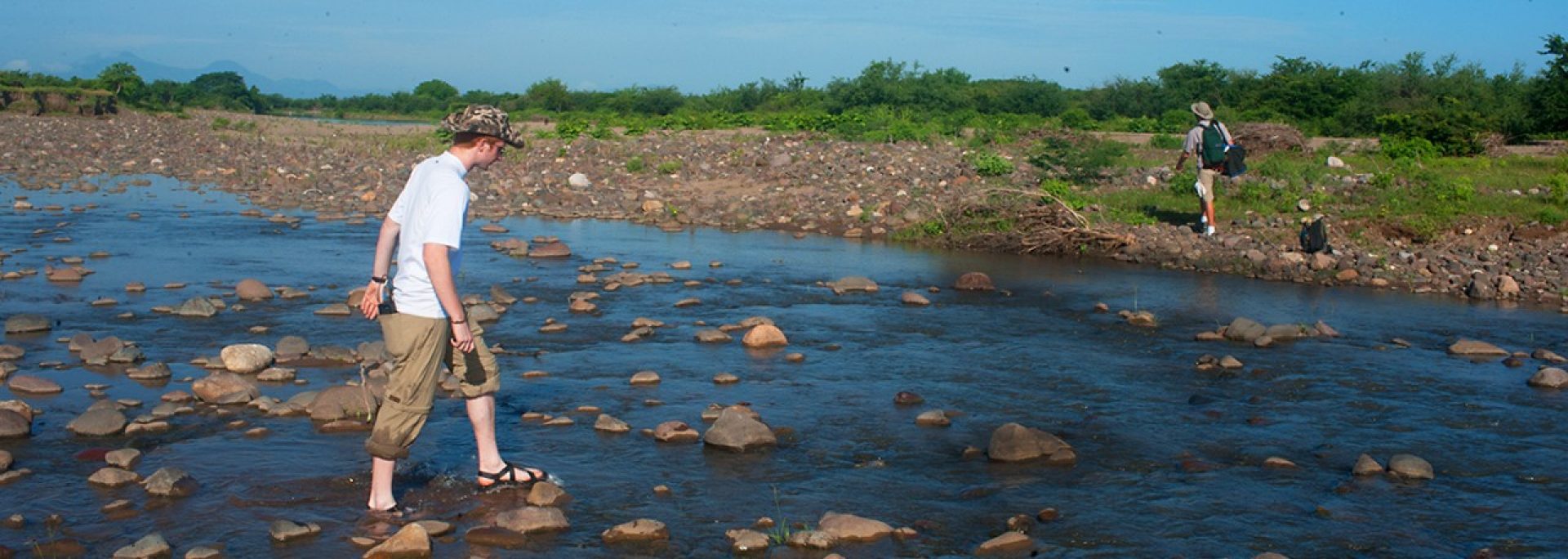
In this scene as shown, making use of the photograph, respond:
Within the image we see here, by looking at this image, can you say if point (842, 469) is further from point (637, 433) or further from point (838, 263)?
point (838, 263)

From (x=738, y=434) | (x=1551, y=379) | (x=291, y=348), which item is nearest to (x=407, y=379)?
(x=738, y=434)

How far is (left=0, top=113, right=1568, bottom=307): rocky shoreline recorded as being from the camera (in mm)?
12742

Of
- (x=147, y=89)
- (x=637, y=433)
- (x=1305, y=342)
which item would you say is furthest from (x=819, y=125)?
(x=147, y=89)

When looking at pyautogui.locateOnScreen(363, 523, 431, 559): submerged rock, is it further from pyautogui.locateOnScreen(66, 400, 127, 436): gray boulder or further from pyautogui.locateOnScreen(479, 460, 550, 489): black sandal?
pyautogui.locateOnScreen(66, 400, 127, 436): gray boulder

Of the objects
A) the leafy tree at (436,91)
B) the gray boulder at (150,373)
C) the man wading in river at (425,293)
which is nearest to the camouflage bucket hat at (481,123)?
the man wading in river at (425,293)

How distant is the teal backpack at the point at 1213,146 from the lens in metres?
13.9

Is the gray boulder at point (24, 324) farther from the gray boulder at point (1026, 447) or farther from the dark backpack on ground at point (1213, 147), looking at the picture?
the dark backpack on ground at point (1213, 147)

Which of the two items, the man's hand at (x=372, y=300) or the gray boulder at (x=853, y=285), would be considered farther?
the gray boulder at (x=853, y=285)

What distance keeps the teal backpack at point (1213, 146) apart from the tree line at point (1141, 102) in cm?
909

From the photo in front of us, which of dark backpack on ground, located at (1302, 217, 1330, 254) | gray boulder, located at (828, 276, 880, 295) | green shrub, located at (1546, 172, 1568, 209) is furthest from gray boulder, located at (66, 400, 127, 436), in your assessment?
green shrub, located at (1546, 172, 1568, 209)

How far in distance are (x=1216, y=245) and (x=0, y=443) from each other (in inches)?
434

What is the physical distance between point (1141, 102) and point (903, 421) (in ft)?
109

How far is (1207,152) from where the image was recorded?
14023 millimetres

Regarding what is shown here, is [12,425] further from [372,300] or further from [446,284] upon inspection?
[446,284]
